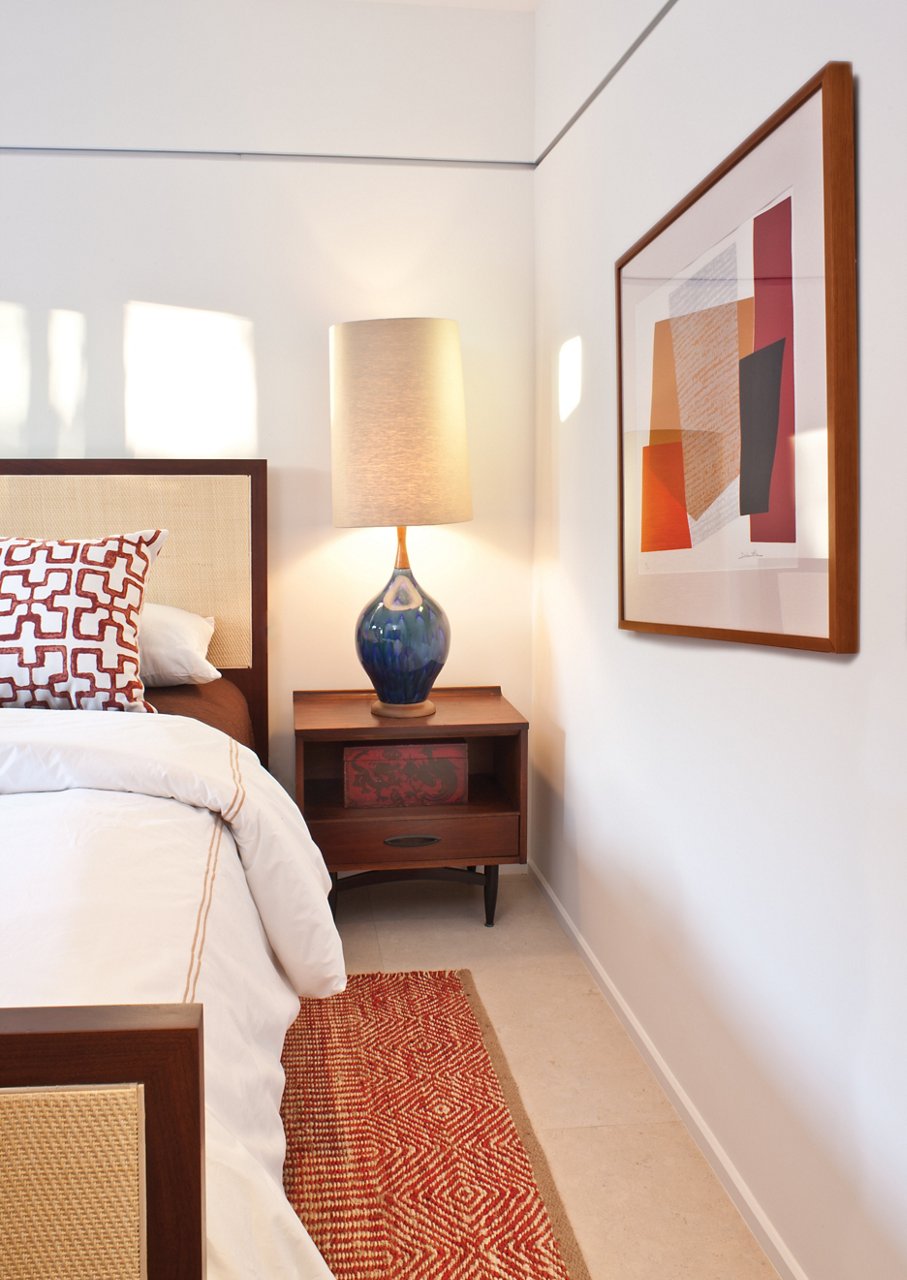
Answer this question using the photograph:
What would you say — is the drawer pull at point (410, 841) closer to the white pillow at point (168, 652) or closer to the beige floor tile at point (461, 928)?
the beige floor tile at point (461, 928)

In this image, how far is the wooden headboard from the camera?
281cm

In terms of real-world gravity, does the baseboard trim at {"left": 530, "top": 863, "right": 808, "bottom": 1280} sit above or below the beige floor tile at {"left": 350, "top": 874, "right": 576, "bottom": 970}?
below

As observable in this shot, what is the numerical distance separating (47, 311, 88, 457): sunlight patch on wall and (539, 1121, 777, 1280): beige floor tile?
2152mm

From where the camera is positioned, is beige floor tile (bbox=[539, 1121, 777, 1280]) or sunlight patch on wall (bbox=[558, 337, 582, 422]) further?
sunlight patch on wall (bbox=[558, 337, 582, 422])

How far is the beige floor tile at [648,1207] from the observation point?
1440mm

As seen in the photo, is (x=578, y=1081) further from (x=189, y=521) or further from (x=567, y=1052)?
(x=189, y=521)

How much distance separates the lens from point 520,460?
307cm

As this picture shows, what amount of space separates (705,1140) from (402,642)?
1384 millimetres

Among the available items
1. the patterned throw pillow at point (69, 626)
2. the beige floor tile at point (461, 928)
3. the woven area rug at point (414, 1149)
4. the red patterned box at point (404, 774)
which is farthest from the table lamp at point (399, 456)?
the woven area rug at point (414, 1149)

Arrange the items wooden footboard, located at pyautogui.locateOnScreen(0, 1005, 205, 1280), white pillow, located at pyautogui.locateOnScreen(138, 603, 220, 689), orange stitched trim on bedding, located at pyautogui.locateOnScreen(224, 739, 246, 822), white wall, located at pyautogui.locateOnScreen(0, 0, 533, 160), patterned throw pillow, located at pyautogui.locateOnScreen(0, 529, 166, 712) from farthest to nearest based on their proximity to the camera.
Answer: white wall, located at pyautogui.locateOnScreen(0, 0, 533, 160)
white pillow, located at pyautogui.locateOnScreen(138, 603, 220, 689)
patterned throw pillow, located at pyautogui.locateOnScreen(0, 529, 166, 712)
orange stitched trim on bedding, located at pyautogui.locateOnScreen(224, 739, 246, 822)
wooden footboard, located at pyautogui.locateOnScreen(0, 1005, 205, 1280)

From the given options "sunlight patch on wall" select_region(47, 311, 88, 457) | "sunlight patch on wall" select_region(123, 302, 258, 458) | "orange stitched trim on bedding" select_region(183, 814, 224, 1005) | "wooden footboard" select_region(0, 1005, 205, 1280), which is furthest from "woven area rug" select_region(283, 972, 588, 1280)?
"sunlight patch on wall" select_region(47, 311, 88, 457)

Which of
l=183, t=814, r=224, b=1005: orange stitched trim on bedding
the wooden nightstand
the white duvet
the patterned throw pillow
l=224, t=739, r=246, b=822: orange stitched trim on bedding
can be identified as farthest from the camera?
the wooden nightstand

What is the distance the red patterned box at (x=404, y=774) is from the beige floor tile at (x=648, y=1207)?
1.04 metres

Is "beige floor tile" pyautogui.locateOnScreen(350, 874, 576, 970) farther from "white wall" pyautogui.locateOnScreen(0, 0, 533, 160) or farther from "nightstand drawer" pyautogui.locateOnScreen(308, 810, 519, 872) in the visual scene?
"white wall" pyautogui.locateOnScreen(0, 0, 533, 160)
